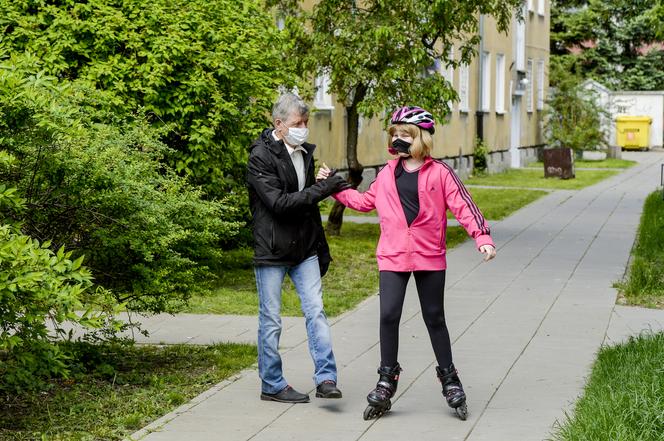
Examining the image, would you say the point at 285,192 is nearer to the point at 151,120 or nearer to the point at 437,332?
the point at 437,332

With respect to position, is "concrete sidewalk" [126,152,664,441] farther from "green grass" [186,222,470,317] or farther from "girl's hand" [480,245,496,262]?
"girl's hand" [480,245,496,262]

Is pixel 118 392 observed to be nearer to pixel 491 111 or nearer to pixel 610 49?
pixel 491 111

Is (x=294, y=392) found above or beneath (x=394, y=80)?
beneath

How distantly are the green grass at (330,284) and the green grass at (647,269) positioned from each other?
93.3 inches

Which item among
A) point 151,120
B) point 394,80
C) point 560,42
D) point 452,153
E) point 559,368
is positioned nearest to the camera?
point 559,368

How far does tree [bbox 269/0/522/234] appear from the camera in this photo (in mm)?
15766

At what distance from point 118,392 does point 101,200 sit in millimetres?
1123

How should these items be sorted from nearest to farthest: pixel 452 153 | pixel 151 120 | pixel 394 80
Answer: pixel 151 120, pixel 394 80, pixel 452 153

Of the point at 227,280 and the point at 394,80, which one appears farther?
the point at 394,80

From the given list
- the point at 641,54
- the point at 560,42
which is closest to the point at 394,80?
the point at 560,42

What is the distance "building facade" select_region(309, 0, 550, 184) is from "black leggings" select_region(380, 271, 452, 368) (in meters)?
15.8

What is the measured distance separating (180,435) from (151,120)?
556 cm

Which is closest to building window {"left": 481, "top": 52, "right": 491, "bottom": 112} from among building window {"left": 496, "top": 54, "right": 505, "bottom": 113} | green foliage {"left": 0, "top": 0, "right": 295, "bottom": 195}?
building window {"left": 496, "top": 54, "right": 505, "bottom": 113}

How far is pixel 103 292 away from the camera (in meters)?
7.06
